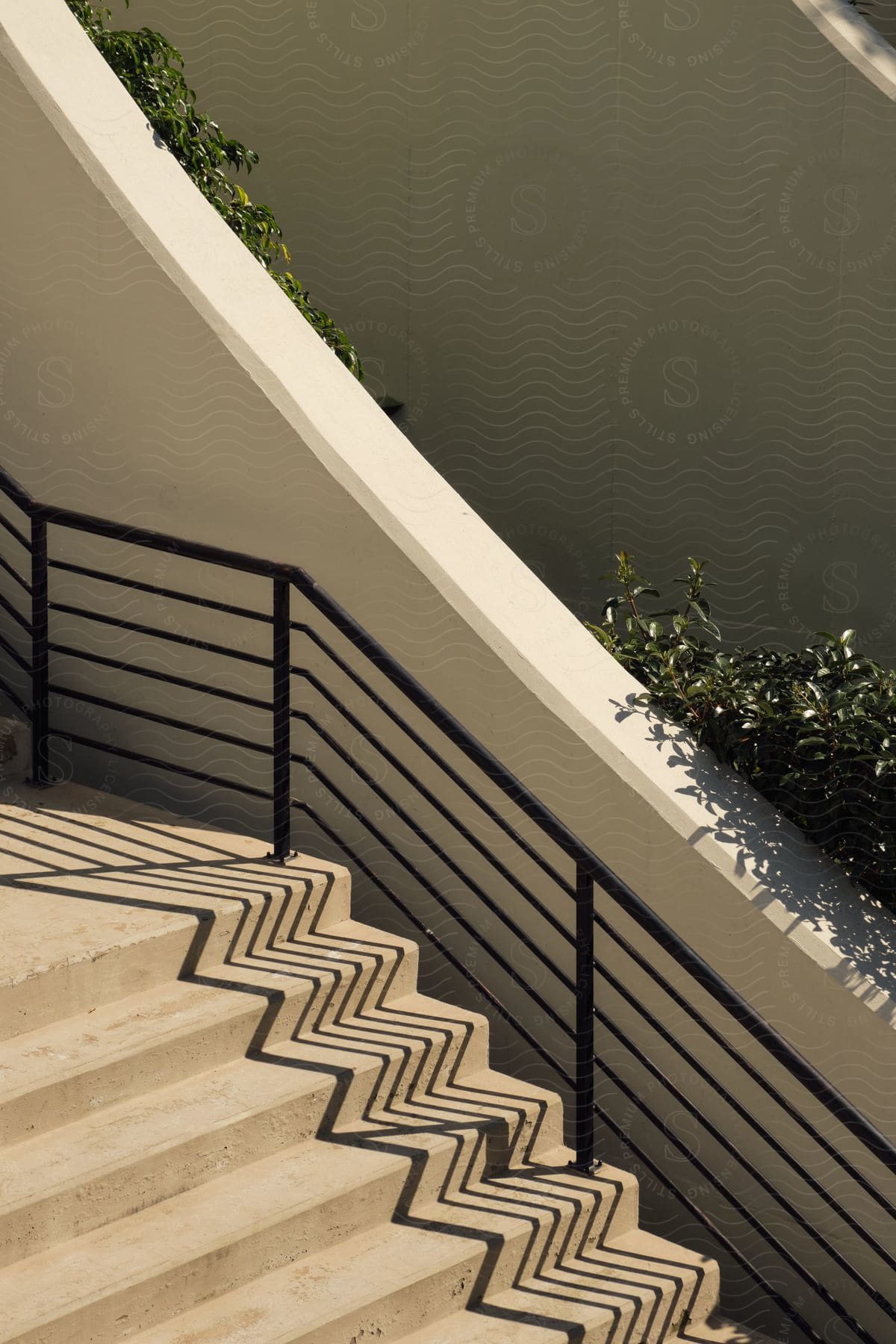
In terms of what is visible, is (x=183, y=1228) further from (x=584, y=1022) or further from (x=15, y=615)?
(x=15, y=615)

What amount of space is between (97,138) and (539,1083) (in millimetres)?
3167

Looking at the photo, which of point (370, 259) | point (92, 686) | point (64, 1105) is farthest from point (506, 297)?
point (64, 1105)

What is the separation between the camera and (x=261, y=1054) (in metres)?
3.87

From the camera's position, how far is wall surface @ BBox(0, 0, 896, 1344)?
4199 mm

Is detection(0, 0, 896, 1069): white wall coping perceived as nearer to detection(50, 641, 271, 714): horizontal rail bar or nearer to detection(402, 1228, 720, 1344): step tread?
detection(50, 641, 271, 714): horizontal rail bar

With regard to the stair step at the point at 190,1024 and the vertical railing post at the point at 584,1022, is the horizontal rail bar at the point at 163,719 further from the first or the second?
the vertical railing post at the point at 584,1022

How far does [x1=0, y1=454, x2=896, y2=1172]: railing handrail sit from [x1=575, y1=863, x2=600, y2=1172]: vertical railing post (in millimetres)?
57

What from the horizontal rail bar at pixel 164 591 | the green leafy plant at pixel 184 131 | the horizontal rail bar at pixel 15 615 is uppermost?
the green leafy plant at pixel 184 131

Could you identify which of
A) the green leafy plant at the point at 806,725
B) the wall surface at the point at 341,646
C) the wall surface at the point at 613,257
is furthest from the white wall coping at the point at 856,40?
the wall surface at the point at 341,646

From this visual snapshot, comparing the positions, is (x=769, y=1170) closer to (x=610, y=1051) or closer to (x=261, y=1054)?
(x=610, y=1051)

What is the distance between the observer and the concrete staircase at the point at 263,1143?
3.23 m

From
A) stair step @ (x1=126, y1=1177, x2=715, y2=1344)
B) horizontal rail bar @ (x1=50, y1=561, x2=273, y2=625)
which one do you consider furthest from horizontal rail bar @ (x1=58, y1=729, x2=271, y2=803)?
stair step @ (x1=126, y1=1177, x2=715, y2=1344)

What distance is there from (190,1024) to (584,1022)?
1.00 meters

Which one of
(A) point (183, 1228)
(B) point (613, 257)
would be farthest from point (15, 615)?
(B) point (613, 257)
